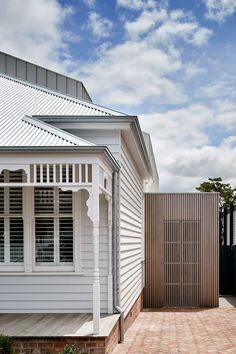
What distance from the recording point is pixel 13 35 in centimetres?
1523

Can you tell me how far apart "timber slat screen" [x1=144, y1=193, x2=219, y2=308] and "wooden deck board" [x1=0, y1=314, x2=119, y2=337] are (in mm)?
8089

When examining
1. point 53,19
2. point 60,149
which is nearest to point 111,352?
point 60,149

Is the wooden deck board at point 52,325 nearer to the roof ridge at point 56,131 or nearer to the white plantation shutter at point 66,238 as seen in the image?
the white plantation shutter at point 66,238

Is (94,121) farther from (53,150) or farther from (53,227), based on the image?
(53,227)

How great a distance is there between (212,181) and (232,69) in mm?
30174

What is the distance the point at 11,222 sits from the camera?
10.1m

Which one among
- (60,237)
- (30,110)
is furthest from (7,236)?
(30,110)

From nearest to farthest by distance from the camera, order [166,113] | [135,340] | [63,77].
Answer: [135,340]
[63,77]
[166,113]

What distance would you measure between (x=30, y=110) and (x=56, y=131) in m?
1.83

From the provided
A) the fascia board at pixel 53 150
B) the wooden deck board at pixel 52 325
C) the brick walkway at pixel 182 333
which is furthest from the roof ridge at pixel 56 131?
the brick walkway at pixel 182 333

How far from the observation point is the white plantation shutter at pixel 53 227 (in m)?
10.1

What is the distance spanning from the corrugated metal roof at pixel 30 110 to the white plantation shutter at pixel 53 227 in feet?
4.27

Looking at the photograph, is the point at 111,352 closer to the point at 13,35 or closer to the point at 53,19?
the point at 53,19

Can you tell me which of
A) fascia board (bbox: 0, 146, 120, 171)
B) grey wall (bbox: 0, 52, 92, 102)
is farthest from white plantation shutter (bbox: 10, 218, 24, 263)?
grey wall (bbox: 0, 52, 92, 102)
